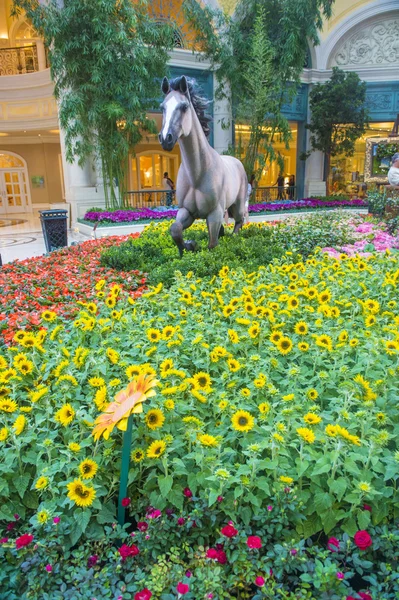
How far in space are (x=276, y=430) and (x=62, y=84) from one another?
11683mm

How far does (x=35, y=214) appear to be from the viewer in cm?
1948

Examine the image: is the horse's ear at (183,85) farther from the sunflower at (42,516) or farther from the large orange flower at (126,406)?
the sunflower at (42,516)

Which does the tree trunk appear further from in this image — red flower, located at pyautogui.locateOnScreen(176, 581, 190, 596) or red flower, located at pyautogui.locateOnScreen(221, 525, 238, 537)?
red flower, located at pyautogui.locateOnScreen(176, 581, 190, 596)

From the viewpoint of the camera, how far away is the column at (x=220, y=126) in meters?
15.0

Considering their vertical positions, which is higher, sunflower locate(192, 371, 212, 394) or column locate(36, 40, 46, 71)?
column locate(36, 40, 46, 71)

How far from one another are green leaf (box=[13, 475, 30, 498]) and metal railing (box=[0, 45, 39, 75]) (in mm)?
17767

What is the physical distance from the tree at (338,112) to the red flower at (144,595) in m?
17.0

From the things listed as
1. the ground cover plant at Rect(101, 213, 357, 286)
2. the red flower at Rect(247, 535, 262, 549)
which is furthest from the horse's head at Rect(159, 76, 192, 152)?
the red flower at Rect(247, 535, 262, 549)

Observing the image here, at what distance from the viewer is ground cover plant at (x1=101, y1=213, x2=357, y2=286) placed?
176 inches

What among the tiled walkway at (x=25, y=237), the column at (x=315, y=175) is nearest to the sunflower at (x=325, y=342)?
the tiled walkway at (x=25, y=237)

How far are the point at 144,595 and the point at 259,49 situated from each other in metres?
13.8

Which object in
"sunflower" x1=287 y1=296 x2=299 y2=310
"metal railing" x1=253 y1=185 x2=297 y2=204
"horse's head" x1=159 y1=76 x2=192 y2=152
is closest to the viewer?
"sunflower" x1=287 y1=296 x2=299 y2=310

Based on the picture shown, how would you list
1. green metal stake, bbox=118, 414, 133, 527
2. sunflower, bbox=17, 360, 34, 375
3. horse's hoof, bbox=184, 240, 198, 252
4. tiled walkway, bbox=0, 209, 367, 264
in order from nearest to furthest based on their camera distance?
green metal stake, bbox=118, 414, 133, 527, sunflower, bbox=17, 360, 34, 375, horse's hoof, bbox=184, 240, 198, 252, tiled walkway, bbox=0, 209, 367, 264

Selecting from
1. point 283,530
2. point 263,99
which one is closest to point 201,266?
point 283,530
